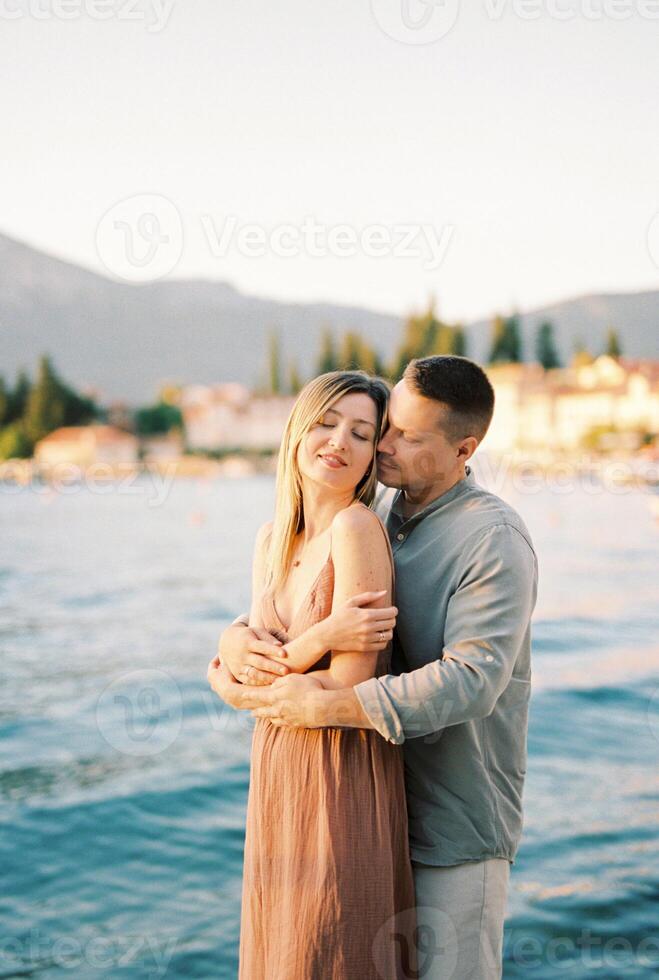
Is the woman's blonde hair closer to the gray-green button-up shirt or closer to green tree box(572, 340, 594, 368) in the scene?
the gray-green button-up shirt

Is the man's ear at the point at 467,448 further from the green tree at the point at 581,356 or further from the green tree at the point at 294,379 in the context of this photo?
the green tree at the point at 294,379

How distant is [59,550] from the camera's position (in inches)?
1407

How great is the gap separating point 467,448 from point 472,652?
1.40 ft

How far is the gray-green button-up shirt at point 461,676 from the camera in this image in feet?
5.58

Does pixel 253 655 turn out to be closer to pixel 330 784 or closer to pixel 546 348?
pixel 330 784

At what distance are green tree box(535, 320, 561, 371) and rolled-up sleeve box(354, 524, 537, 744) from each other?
224 ft

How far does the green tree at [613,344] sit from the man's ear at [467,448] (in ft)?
228

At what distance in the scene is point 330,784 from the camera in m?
1.81

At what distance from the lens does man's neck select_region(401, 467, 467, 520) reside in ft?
6.49

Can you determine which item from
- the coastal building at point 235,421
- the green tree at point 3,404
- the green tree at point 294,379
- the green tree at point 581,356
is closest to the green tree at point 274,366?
the green tree at point 294,379

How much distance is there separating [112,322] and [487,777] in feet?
408

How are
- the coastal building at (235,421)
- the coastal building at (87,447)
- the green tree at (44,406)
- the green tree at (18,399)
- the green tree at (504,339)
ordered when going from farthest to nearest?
1. the coastal building at (235,421)
2. the coastal building at (87,447)
3. the green tree at (18,399)
4. the green tree at (44,406)
5. the green tree at (504,339)

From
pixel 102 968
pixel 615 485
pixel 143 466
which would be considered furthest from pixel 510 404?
pixel 102 968

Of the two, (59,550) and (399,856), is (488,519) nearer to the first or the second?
(399,856)
